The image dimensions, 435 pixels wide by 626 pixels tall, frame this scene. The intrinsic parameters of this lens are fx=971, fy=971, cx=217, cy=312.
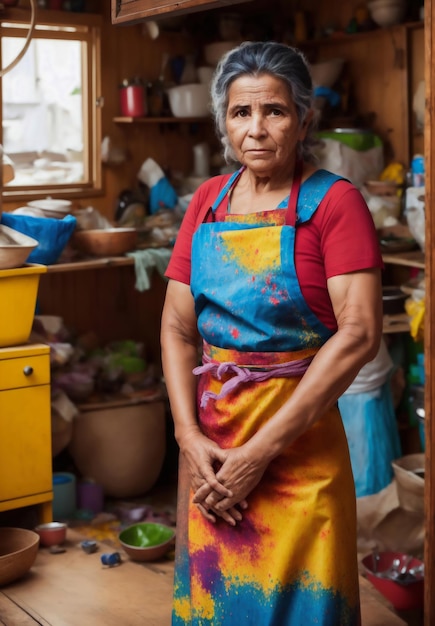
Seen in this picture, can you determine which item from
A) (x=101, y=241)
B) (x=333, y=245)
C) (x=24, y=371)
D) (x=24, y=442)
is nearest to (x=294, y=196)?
(x=333, y=245)

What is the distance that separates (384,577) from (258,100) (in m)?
2.27

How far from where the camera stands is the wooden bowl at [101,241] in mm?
4836

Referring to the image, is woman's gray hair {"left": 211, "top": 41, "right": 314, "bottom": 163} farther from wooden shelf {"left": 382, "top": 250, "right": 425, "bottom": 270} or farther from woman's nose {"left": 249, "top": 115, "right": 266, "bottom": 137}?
wooden shelf {"left": 382, "top": 250, "right": 425, "bottom": 270}

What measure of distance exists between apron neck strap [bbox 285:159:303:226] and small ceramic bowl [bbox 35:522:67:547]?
2.12 metres

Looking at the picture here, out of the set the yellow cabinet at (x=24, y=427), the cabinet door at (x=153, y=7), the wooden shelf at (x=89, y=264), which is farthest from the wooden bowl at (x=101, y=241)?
the cabinet door at (x=153, y=7)

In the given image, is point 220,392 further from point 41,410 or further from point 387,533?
point 387,533

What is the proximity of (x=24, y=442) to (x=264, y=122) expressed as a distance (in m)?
2.11

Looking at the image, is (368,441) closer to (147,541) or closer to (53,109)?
(147,541)

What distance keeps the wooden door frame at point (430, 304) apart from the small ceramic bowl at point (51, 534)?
1699mm

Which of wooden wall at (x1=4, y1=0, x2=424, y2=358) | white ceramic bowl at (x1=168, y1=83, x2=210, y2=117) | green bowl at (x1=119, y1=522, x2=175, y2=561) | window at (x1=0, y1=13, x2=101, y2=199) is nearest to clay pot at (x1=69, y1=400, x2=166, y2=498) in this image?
wooden wall at (x1=4, y1=0, x2=424, y2=358)

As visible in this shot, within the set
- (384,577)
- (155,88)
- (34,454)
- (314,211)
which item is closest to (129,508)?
(34,454)

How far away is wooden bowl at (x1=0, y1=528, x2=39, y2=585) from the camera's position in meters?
3.29

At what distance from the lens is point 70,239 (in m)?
4.86

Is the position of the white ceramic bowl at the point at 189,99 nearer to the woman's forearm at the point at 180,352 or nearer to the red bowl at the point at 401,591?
the red bowl at the point at 401,591
